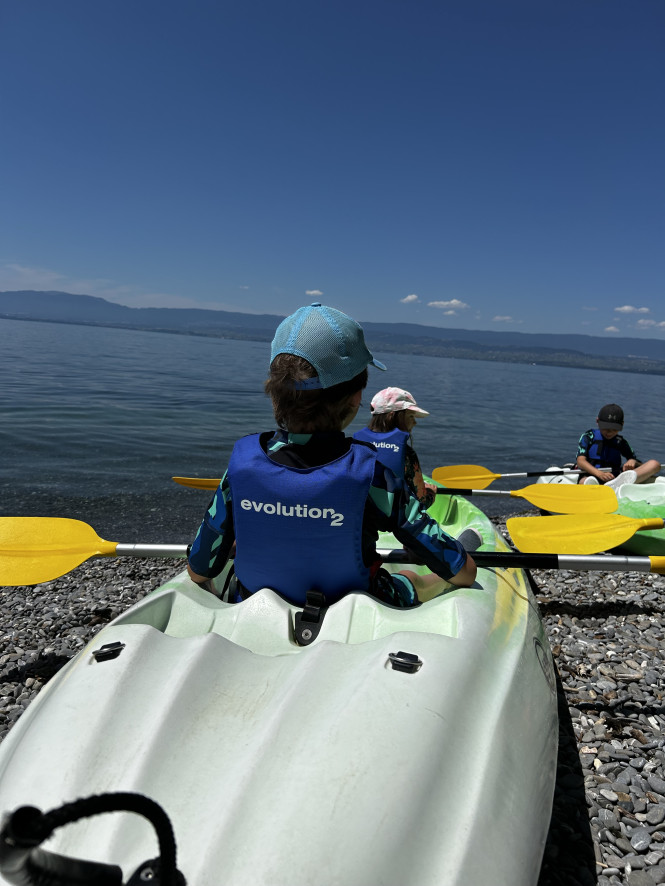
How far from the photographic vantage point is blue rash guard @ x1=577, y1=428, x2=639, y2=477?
8875mm

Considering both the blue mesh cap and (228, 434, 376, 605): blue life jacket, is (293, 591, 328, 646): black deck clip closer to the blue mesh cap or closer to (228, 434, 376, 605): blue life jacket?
(228, 434, 376, 605): blue life jacket

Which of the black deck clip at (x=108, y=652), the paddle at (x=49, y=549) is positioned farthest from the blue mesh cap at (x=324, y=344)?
the paddle at (x=49, y=549)

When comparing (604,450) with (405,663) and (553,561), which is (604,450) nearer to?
(553,561)

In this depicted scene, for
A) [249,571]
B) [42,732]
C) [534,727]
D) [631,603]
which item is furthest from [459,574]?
[631,603]

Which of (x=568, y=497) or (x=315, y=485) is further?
(x=568, y=497)

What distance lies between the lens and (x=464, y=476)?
27.3ft

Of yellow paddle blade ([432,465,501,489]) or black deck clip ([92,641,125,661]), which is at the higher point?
black deck clip ([92,641,125,661])

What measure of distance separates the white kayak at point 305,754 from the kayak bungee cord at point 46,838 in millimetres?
295

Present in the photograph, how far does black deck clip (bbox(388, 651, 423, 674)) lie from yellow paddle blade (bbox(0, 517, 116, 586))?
2.63 m

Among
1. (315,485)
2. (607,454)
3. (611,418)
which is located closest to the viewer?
(315,485)

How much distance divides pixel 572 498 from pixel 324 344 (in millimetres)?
4448

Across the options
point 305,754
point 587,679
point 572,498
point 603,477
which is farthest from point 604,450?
point 305,754

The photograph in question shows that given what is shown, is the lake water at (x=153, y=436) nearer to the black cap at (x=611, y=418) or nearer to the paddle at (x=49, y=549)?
the black cap at (x=611, y=418)

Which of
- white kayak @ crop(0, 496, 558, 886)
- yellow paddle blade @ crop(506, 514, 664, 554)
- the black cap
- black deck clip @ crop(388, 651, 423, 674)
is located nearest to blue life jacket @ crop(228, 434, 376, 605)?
white kayak @ crop(0, 496, 558, 886)
